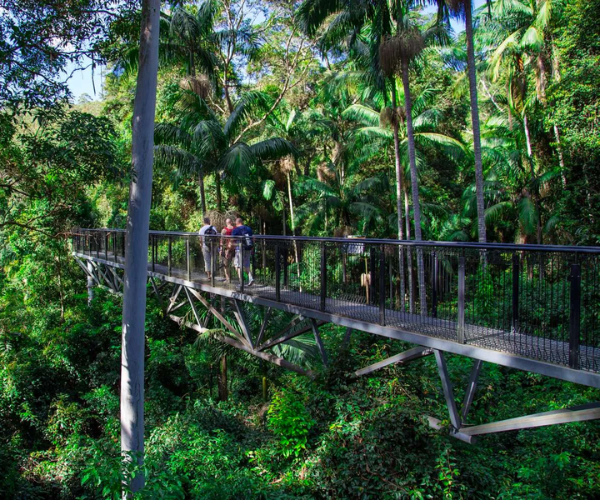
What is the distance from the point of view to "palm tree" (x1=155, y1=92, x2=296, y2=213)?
46.3 ft

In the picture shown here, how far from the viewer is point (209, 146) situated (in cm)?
1439

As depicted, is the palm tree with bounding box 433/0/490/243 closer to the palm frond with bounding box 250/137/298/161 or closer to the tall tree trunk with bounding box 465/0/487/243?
the tall tree trunk with bounding box 465/0/487/243

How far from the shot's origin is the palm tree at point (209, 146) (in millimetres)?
14125

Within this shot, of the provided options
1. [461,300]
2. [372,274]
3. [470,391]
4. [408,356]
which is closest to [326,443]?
[408,356]

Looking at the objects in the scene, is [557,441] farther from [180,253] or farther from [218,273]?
[180,253]

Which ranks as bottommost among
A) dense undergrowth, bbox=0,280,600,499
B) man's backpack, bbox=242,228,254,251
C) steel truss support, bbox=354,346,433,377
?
dense undergrowth, bbox=0,280,600,499

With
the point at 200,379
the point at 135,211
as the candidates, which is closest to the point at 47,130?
the point at 135,211

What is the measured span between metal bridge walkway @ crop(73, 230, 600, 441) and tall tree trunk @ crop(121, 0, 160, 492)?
228cm

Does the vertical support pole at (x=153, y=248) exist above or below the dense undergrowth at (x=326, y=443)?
above

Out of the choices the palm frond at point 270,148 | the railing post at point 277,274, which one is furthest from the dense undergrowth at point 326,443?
the palm frond at point 270,148

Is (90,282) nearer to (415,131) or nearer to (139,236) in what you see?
(139,236)

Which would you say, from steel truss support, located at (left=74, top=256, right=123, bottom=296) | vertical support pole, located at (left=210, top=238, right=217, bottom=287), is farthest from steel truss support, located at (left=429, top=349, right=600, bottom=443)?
steel truss support, located at (left=74, top=256, right=123, bottom=296)

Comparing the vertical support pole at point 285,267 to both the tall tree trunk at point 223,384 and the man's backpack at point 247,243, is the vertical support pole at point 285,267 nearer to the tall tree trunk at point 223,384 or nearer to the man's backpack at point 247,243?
the man's backpack at point 247,243

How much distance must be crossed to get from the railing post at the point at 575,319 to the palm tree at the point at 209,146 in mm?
10931
